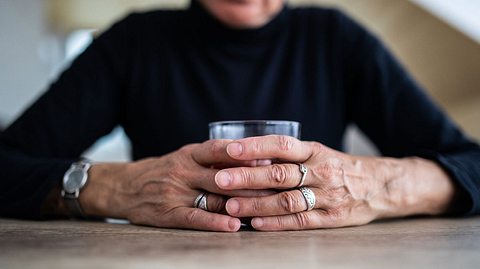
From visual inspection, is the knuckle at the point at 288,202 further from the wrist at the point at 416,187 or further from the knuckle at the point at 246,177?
the wrist at the point at 416,187

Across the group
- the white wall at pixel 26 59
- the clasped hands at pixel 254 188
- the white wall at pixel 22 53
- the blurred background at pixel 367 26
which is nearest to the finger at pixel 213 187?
the clasped hands at pixel 254 188

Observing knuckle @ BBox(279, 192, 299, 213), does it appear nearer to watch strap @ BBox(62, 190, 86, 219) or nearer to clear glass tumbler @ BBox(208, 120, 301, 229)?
clear glass tumbler @ BBox(208, 120, 301, 229)

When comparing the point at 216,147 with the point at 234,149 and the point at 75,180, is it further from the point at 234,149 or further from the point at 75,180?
the point at 75,180

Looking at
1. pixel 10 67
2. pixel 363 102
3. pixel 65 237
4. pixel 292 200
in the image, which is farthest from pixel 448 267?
pixel 10 67

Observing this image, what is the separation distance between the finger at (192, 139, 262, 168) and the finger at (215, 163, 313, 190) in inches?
1.2

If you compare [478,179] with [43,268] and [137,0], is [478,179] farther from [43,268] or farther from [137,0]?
[137,0]

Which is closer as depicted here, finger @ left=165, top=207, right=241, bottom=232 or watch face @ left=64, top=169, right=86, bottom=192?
finger @ left=165, top=207, right=241, bottom=232

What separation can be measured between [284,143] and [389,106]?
0.59 metres

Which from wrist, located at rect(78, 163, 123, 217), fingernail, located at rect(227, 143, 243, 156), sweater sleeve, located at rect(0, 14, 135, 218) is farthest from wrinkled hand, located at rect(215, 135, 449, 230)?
sweater sleeve, located at rect(0, 14, 135, 218)

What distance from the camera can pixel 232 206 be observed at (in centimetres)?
81

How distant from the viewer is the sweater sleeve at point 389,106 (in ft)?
4.07

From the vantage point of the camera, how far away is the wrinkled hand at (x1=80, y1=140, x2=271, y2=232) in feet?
2.70

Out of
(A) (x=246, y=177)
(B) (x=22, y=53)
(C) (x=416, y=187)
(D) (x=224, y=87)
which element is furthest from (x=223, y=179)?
(B) (x=22, y=53)

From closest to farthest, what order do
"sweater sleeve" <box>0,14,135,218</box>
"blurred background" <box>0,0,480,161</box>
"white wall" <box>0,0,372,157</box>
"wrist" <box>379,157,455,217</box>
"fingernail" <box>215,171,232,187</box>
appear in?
"fingernail" <box>215,171,232,187</box>
"wrist" <box>379,157,455,217</box>
"sweater sleeve" <box>0,14,135,218</box>
"blurred background" <box>0,0,480,161</box>
"white wall" <box>0,0,372,157</box>
